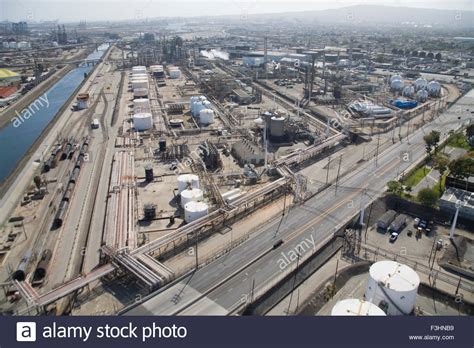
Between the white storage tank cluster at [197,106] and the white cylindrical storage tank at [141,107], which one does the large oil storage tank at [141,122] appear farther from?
the white storage tank cluster at [197,106]

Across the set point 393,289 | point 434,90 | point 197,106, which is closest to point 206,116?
point 197,106

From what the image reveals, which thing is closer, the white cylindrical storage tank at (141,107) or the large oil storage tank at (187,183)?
the large oil storage tank at (187,183)

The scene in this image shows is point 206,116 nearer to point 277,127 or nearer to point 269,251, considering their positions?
point 277,127

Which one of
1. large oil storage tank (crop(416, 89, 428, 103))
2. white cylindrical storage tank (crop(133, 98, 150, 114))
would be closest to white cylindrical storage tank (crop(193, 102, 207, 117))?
white cylindrical storage tank (crop(133, 98, 150, 114))

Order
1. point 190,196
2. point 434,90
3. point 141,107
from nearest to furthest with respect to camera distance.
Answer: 1. point 190,196
2. point 141,107
3. point 434,90

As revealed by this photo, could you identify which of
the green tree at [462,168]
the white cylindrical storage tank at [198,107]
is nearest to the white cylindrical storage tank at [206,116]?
the white cylindrical storage tank at [198,107]

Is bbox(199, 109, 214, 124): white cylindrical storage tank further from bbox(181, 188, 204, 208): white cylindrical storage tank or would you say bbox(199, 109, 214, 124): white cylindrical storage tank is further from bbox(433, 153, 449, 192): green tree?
bbox(433, 153, 449, 192): green tree

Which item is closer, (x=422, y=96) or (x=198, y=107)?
(x=198, y=107)
